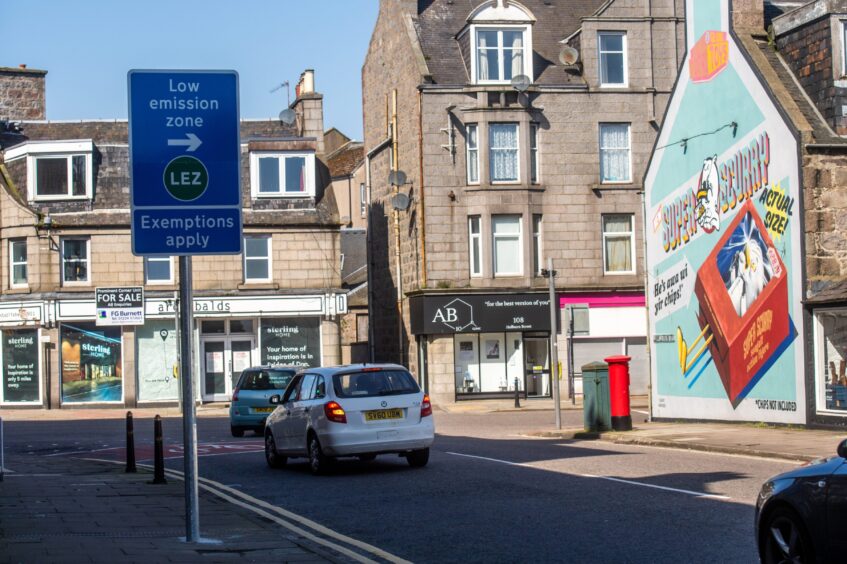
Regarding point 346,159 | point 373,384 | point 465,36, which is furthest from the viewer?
point 346,159

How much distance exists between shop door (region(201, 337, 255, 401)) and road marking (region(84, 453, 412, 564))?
2716cm

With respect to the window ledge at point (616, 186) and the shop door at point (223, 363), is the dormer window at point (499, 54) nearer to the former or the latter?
the window ledge at point (616, 186)

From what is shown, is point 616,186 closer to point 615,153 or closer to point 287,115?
point 615,153

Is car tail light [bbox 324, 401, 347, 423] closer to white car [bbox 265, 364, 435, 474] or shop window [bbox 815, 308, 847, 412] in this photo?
white car [bbox 265, 364, 435, 474]

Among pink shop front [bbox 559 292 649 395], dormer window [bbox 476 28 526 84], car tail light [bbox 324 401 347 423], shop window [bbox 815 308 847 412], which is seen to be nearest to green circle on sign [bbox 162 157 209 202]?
car tail light [bbox 324 401 347 423]

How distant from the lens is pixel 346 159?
6731 cm

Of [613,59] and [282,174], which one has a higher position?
[613,59]

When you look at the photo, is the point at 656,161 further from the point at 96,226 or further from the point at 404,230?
the point at 96,226

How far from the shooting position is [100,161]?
46.4 meters

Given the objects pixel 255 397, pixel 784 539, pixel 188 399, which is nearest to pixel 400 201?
pixel 255 397

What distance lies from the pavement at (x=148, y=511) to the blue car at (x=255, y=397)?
5.87m

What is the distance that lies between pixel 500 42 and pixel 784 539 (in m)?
36.5

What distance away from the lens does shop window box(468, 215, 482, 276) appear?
142 feet

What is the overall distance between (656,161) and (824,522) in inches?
907
